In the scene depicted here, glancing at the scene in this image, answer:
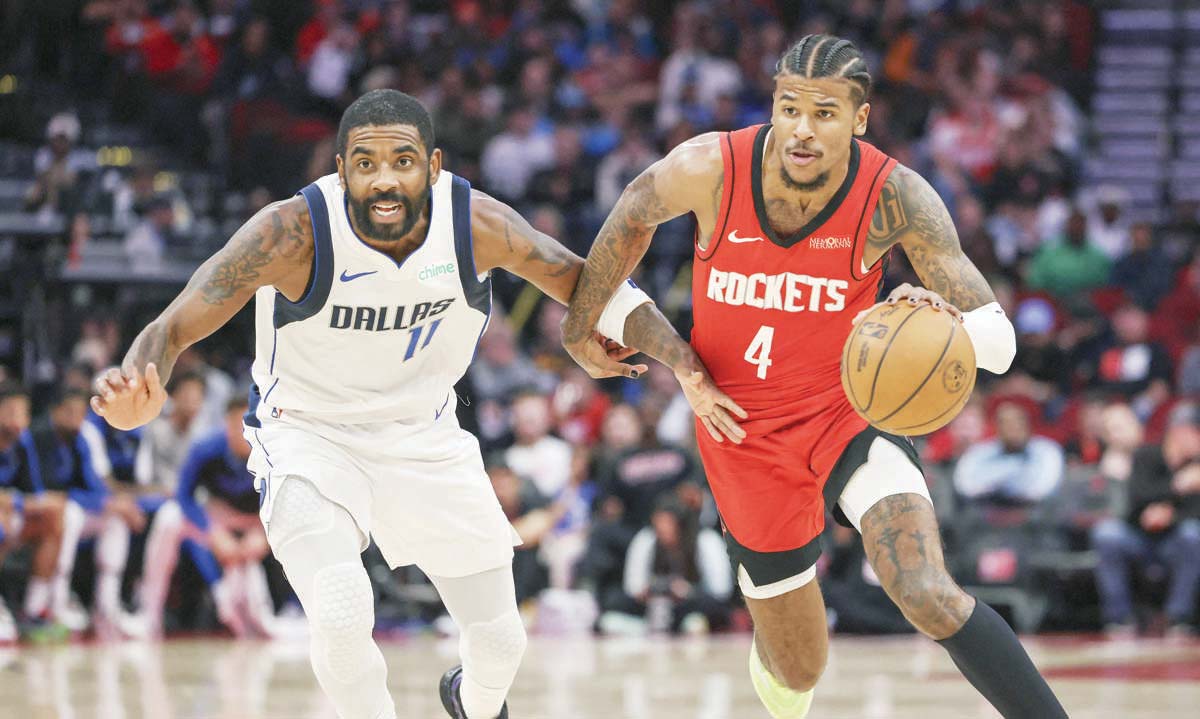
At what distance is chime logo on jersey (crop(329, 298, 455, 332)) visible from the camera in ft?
17.9

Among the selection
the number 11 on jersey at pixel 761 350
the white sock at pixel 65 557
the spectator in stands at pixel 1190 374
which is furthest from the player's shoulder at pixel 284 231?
the spectator in stands at pixel 1190 374

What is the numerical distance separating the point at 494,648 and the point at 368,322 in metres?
1.15

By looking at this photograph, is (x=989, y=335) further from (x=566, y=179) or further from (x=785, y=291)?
(x=566, y=179)

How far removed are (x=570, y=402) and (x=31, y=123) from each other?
6.19 m

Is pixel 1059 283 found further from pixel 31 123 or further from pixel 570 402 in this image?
pixel 31 123

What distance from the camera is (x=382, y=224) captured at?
213 inches

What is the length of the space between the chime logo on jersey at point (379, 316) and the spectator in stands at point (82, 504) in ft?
22.9

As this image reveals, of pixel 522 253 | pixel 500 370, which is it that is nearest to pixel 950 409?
pixel 522 253

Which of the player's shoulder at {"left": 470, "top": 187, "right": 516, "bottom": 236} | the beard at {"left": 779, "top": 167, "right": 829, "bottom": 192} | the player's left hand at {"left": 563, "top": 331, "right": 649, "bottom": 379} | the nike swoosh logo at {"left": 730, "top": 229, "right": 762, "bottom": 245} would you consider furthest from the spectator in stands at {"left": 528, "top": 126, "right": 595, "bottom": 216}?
the beard at {"left": 779, "top": 167, "right": 829, "bottom": 192}

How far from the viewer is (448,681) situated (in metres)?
6.10

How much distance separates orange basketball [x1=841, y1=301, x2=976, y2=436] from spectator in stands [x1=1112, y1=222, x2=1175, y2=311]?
9938 millimetres

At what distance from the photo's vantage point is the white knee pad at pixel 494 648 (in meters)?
5.64

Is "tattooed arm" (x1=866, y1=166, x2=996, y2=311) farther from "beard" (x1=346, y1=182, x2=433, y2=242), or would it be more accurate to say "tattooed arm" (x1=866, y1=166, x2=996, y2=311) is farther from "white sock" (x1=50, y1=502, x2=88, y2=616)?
"white sock" (x1=50, y1=502, x2=88, y2=616)

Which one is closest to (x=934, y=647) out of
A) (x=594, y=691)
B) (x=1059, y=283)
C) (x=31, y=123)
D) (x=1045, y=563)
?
(x=1045, y=563)
